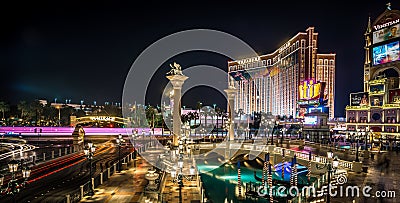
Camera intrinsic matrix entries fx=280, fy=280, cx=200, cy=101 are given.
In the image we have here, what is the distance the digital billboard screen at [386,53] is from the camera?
2304 inches

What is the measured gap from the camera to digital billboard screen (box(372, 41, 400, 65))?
58.5m

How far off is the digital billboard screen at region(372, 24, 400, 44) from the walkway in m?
60.8

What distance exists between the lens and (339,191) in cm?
1520

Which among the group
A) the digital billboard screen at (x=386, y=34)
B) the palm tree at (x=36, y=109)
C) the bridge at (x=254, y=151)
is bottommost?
the bridge at (x=254, y=151)

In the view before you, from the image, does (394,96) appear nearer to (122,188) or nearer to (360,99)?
(360,99)

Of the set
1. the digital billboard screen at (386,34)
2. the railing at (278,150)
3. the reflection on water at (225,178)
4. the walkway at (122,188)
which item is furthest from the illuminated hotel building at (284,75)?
the walkway at (122,188)

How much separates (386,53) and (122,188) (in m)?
64.5

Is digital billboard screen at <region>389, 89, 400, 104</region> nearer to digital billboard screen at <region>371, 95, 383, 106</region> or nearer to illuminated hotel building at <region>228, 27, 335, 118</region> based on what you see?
digital billboard screen at <region>371, 95, 383, 106</region>

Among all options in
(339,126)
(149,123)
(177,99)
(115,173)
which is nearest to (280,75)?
(339,126)

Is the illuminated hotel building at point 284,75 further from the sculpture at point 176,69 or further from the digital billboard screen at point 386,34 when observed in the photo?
the sculpture at point 176,69

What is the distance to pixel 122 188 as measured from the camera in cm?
1780

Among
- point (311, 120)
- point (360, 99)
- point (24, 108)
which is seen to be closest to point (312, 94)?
point (311, 120)

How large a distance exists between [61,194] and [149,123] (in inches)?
3009

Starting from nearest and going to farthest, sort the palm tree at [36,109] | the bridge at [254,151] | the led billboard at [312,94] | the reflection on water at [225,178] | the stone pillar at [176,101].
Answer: the reflection on water at [225,178] < the bridge at [254,151] < the stone pillar at [176,101] < the led billboard at [312,94] < the palm tree at [36,109]
